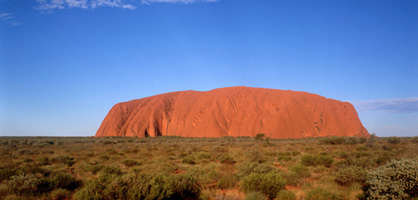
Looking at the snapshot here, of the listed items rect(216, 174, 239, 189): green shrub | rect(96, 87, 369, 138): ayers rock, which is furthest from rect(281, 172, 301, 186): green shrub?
rect(96, 87, 369, 138): ayers rock

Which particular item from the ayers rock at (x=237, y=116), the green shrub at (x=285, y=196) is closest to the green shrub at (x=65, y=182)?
the green shrub at (x=285, y=196)

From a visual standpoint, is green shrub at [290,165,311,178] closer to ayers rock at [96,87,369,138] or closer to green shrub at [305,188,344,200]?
green shrub at [305,188,344,200]

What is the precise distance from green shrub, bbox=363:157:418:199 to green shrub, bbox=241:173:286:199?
2.15 metres

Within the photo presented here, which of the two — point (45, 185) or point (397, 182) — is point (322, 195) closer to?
point (397, 182)

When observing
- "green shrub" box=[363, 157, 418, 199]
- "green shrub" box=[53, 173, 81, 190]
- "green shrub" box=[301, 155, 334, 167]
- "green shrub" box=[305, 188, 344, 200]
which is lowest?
"green shrub" box=[301, 155, 334, 167]

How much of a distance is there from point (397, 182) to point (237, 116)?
47.2 m

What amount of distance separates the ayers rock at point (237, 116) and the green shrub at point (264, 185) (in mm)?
40124

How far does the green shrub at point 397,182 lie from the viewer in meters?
5.07

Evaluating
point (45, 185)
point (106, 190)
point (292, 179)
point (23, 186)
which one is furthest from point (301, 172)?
point (23, 186)

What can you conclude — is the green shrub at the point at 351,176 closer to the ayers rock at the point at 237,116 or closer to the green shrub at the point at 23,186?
the green shrub at the point at 23,186

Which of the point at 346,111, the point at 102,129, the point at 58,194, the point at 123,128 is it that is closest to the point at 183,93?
the point at 123,128

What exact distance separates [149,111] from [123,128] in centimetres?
748

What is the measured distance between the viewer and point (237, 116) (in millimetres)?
52250

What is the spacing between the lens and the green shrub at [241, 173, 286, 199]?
21.2ft
